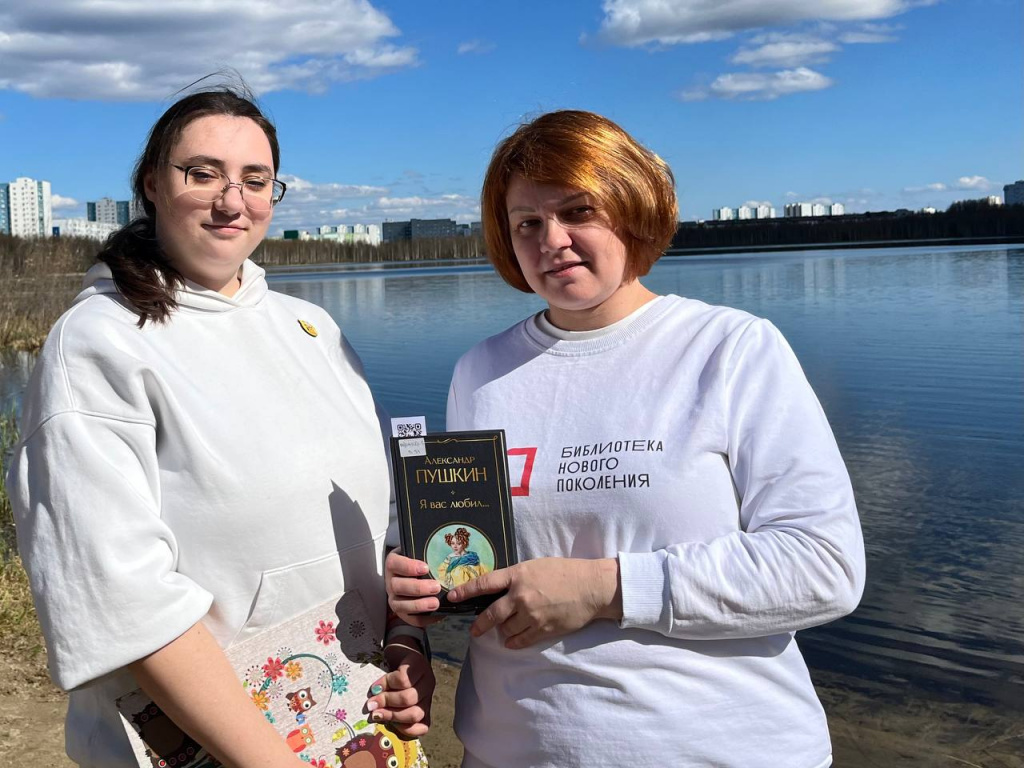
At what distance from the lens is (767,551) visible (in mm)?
2137

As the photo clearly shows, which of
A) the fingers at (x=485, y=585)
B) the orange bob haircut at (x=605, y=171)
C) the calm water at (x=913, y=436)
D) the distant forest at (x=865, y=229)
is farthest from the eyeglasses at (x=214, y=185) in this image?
the distant forest at (x=865, y=229)

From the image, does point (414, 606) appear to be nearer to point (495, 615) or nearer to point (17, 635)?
point (495, 615)

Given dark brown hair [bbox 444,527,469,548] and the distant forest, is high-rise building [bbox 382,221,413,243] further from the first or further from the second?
dark brown hair [bbox 444,527,469,548]

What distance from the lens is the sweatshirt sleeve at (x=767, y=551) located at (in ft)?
7.00

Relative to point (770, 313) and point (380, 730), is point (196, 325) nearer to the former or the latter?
point (380, 730)

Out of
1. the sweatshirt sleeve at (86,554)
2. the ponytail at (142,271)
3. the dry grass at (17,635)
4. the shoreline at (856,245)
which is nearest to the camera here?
the sweatshirt sleeve at (86,554)

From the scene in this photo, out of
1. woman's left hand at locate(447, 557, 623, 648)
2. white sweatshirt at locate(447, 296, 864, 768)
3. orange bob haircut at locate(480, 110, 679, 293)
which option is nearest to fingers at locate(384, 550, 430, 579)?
woman's left hand at locate(447, 557, 623, 648)

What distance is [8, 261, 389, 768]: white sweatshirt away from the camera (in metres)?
2.00

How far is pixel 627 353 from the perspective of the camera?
2428 millimetres

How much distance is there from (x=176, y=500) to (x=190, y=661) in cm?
36

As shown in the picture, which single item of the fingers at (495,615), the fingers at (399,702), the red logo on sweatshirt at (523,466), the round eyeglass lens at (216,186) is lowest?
the fingers at (399,702)

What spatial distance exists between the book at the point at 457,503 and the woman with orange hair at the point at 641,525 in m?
0.05

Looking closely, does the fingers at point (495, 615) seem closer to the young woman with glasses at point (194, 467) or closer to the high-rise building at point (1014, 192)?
the young woman with glasses at point (194, 467)

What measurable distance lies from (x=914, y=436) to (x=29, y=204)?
17519 cm
